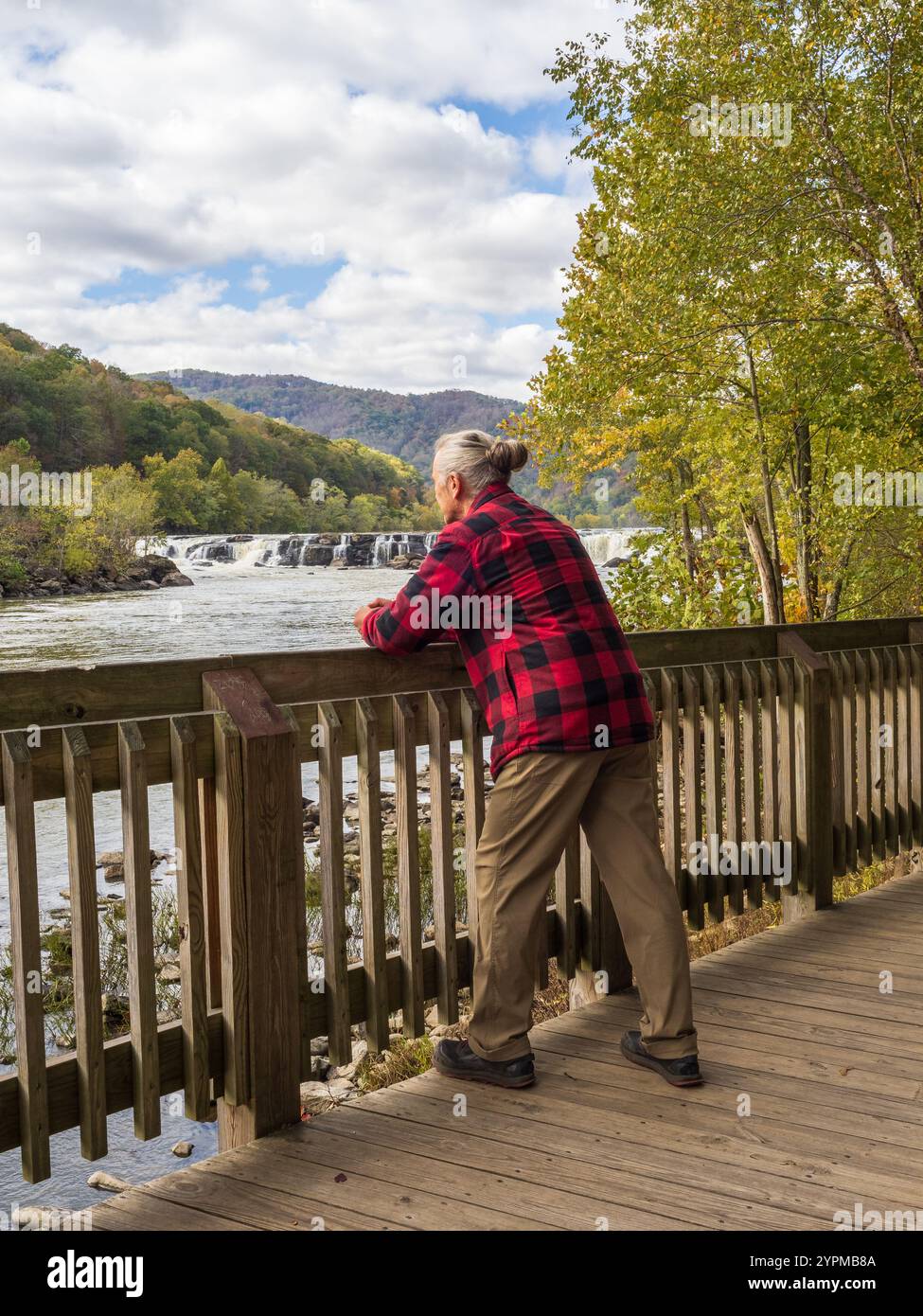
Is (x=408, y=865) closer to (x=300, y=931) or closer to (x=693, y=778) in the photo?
(x=300, y=931)

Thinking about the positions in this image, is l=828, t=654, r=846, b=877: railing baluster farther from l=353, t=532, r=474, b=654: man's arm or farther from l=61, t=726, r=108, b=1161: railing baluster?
l=61, t=726, r=108, b=1161: railing baluster

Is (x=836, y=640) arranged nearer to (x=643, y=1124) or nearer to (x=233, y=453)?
(x=643, y=1124)

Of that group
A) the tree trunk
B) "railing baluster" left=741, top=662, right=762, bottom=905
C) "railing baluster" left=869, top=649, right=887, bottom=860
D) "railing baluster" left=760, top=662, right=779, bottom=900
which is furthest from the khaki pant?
the tree trunk

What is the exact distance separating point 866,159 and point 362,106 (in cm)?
5635

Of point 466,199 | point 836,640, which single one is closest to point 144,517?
point 836,640

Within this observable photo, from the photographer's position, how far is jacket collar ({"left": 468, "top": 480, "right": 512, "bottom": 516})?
2852 mm

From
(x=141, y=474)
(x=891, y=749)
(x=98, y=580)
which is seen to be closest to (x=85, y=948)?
(x=891, y=749)

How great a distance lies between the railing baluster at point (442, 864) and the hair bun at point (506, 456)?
657mm

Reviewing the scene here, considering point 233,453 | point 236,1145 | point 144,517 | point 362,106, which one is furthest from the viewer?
point 362,106

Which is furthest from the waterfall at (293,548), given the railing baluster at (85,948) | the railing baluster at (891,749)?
the railing baluster at (85,948)

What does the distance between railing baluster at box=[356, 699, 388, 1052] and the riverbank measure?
1337 inches

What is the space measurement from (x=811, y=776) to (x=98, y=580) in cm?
3657

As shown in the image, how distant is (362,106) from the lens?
57.9m

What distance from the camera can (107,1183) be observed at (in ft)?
15.1
